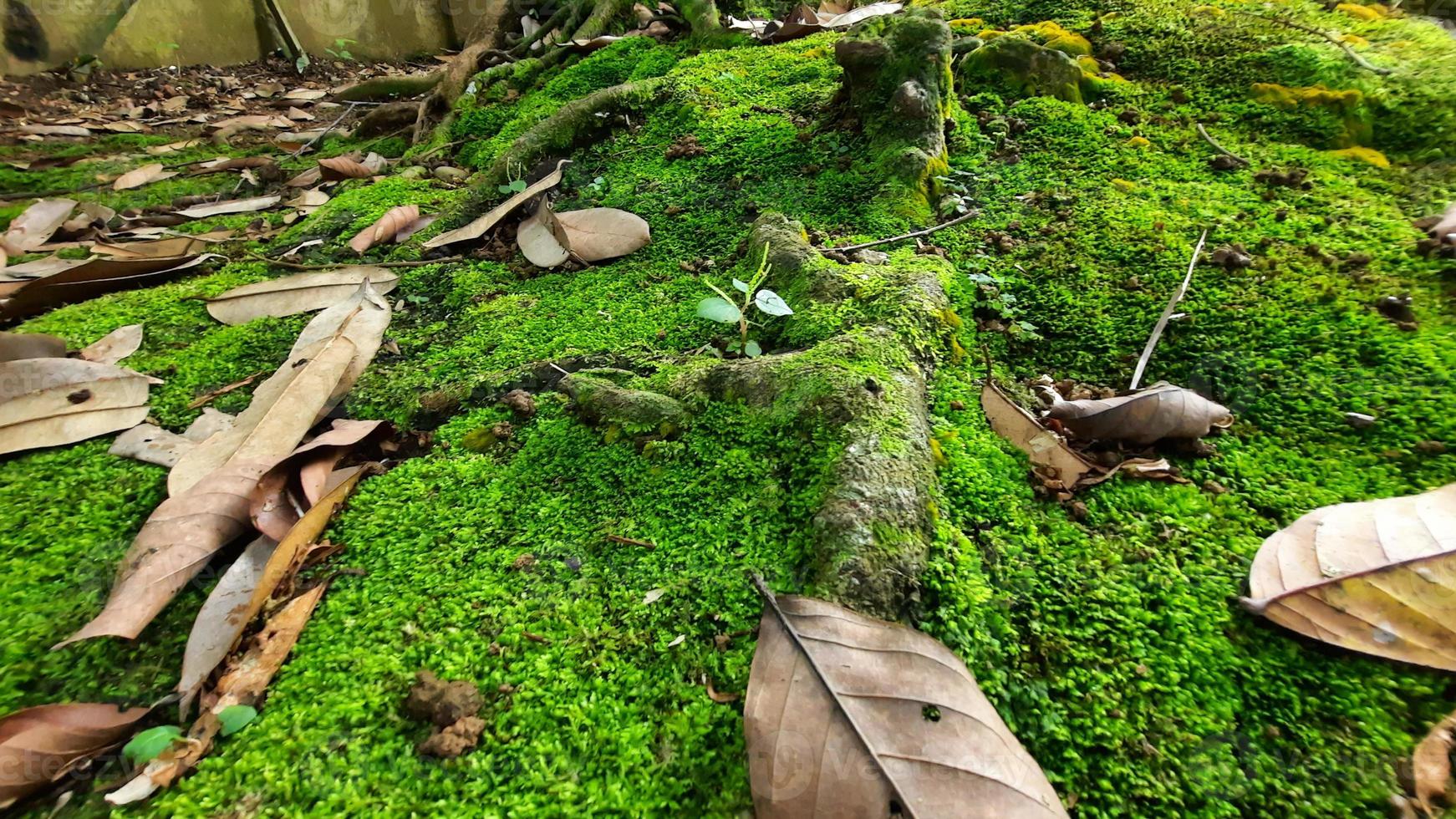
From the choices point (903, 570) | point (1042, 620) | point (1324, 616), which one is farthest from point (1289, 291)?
point (903, 570)

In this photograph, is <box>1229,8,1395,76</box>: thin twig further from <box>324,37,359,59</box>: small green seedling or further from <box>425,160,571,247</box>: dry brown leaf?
<box>324,37,359,59</box>: small green seedling

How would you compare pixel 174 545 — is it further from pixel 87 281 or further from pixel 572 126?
pixel 572 126

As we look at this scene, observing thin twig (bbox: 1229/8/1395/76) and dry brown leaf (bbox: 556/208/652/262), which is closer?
dry brown leaf (bbox: 556/208/652/262)

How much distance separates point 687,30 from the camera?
3912 millimetres

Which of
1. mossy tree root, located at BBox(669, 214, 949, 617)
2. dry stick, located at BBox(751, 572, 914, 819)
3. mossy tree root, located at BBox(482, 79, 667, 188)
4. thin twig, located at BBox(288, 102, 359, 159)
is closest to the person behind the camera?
dry stick, located at BBox(751, 572, 914, 819)

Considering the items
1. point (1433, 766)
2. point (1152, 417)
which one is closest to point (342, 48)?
point (1152, 417)

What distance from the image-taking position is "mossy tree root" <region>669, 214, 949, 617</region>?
1.06 meters

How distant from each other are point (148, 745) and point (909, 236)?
2079 millimetres

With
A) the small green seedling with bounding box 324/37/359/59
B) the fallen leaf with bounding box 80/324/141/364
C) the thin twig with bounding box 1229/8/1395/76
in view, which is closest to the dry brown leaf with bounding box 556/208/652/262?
the fallen leaf with bounding box 80/324/141/364

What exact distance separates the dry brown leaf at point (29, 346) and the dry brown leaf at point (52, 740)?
1.27m

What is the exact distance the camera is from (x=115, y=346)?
1.87 meters

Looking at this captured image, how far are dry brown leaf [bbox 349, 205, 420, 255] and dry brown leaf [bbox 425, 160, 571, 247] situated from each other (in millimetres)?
217

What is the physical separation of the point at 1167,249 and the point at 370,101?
569cm

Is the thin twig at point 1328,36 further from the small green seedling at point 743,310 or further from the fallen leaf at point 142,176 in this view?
the fallen leaf at point 142,176
